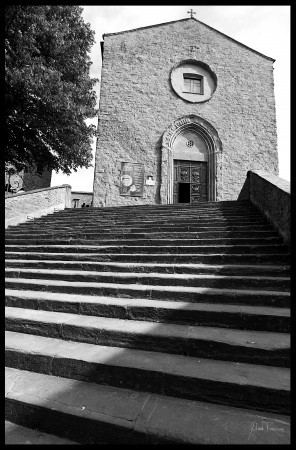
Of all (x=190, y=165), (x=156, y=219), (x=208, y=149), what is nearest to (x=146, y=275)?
(x=156, y=219)

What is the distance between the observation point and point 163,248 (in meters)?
4.64

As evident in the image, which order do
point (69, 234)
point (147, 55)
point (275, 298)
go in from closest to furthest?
point (275, 298), point (69, 234), point (147, 55)

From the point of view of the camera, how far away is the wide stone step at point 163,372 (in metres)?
1.88

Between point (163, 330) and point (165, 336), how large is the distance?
0.46ft

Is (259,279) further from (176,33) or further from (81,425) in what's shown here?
(176,33)

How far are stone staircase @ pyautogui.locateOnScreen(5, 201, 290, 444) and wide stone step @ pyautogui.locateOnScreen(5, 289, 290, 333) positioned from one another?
0.01 metres

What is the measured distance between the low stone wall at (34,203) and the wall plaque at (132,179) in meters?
3.12

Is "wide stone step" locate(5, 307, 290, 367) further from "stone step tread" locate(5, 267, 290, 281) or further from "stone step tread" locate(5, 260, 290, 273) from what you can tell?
"stone step tread" locate(5, 260, 290, 273)

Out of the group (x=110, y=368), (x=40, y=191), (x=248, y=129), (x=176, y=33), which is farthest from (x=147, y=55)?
(x=110, y=368)

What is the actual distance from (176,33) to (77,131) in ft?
28.2

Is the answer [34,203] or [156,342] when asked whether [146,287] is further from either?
[34,203]

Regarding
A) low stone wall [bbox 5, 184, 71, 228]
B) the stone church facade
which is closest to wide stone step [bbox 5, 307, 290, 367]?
low stone wall [bbox 5, 184, 71, 228]

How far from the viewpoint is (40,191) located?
8727mm
